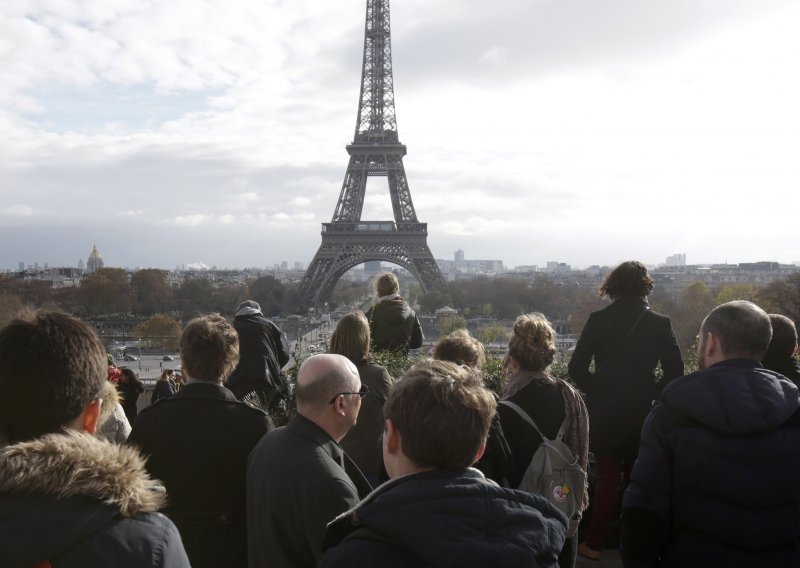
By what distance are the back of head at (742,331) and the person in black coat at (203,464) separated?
6.71 ft

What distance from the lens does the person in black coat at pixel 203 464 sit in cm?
336

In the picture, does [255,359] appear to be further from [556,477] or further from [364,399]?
[556,477]

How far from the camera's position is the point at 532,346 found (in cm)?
374

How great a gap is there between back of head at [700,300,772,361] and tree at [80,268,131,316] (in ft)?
171

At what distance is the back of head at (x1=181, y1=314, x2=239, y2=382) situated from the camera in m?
3.56

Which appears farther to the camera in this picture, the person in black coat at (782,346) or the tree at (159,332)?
the tree at (159,332)

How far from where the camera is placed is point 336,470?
283cm

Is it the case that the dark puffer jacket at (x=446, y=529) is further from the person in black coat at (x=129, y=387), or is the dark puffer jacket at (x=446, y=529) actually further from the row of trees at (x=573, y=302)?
the row of trees at (x=573, y=302)

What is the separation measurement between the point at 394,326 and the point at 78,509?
4.41 m

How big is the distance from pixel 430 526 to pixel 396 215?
146 ft

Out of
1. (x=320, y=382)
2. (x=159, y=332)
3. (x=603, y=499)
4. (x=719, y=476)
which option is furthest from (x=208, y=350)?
(x=159, y=332)

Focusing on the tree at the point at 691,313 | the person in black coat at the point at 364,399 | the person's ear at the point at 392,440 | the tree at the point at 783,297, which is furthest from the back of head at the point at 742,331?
the tree at the point at 783,297

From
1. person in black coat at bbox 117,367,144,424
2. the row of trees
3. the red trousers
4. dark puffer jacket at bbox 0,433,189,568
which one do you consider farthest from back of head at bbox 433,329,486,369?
the row of trees

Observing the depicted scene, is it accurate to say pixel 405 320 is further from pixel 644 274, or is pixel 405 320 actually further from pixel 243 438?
pixel 243 438
